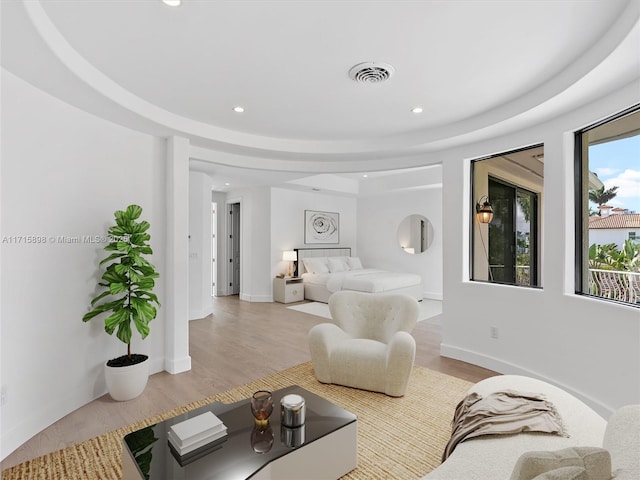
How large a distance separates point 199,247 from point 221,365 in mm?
2813

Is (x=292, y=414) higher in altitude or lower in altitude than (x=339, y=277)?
lower

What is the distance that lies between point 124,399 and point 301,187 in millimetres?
5347

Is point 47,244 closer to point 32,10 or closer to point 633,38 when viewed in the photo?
point 32,10

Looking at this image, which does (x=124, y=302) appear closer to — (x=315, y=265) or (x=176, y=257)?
(x=176, y=257)

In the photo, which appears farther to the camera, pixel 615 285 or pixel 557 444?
pixel 615 285

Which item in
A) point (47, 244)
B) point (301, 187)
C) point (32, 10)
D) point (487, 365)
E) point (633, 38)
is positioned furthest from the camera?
point (301, 187)

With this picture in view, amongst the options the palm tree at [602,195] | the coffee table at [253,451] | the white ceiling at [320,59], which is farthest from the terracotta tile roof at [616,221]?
the coffee table at [253,451]

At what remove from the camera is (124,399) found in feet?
9.62

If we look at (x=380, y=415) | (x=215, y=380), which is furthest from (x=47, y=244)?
(x=380, y=415)

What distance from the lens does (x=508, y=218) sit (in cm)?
389

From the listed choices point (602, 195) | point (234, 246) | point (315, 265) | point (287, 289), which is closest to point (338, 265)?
point (315, 265)

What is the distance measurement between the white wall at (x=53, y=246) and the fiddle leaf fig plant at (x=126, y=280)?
0.19 metres

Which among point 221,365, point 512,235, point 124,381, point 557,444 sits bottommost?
point 221,365

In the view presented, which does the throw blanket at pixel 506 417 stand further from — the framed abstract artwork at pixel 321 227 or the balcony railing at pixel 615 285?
the framed abstract artwork at pixel 321 227
